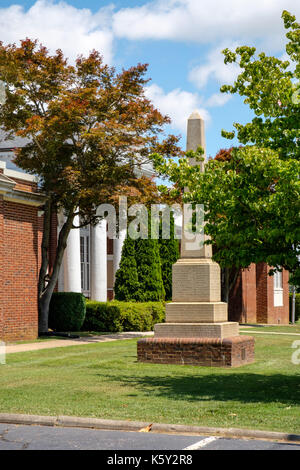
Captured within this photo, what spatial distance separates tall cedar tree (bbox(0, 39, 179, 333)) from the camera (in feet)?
67.8

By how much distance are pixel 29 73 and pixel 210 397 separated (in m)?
14.3

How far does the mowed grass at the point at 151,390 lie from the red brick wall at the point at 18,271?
3.57 m

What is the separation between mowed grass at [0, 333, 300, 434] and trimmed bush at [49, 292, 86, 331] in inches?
300

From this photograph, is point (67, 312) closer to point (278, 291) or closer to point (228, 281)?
point (228, 281)

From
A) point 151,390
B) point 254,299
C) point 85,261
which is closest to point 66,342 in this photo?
point 151,390

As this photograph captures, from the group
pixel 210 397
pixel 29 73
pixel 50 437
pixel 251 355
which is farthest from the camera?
pixel 29 73

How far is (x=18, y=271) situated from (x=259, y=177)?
11213 millimetres

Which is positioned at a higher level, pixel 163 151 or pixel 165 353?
pixel 163 151

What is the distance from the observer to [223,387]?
36.0 ft

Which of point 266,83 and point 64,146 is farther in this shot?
point 64,146
